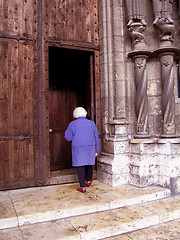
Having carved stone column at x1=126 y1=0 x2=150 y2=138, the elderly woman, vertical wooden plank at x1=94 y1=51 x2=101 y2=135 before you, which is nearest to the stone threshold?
the elderly woman

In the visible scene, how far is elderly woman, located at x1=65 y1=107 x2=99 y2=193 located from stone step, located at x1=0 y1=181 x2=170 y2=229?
246mm

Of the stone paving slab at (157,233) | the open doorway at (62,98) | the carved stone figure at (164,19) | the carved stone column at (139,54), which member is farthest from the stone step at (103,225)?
the open doorway at (62,98)

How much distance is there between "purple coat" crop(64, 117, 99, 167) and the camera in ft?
11.2

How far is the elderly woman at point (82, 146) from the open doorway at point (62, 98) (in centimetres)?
196

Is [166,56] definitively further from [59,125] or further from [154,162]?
[59,125]

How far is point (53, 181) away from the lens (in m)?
3.86

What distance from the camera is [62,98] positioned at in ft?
18.8

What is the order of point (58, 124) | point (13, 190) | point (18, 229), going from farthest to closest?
point (58, 124) < point (13, 190) < point (18, 229)

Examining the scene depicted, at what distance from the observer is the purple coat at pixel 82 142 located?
343 cm

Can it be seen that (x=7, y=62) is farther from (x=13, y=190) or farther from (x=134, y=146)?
(x=134, y=146)

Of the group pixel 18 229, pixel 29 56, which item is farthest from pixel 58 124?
pixel 18 229

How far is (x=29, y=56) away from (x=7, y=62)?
0.38 m

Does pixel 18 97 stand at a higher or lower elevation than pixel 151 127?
higher

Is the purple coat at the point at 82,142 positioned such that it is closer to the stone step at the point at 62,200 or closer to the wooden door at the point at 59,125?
the stone step at the point at 62,200
